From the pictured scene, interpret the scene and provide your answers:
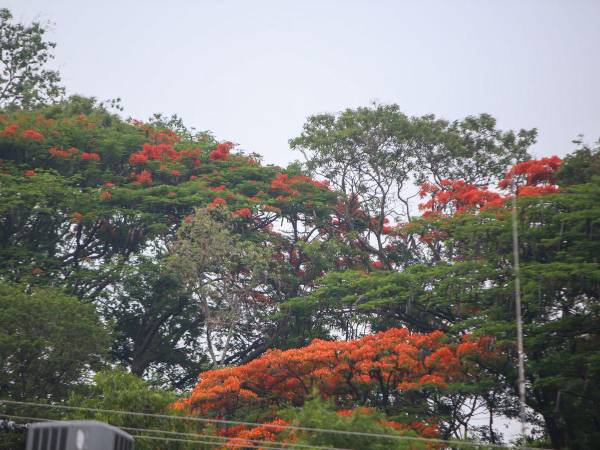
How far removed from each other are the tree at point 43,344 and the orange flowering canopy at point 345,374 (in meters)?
3.45

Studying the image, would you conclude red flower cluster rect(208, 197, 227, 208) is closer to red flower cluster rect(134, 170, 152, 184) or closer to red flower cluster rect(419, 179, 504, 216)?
red flower cluster rect(134, 170, 152, 184)

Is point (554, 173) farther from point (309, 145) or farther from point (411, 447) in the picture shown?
point (411, 447)

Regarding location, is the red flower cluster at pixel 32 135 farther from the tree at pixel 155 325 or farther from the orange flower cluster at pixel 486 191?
the orange flower cluster at pixel 486 191

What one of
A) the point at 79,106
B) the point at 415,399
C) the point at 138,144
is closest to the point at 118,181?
the point at 138,144

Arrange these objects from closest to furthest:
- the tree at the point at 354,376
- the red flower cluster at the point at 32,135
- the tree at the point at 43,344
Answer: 1. the tree at the point at 43,344
2. the tree at the point at 354,376
3. the red flower cluster at the point at 32,135

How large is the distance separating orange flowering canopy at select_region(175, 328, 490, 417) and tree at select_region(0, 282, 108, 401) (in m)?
3.45

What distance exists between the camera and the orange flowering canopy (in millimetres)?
26938

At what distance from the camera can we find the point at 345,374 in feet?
90.6

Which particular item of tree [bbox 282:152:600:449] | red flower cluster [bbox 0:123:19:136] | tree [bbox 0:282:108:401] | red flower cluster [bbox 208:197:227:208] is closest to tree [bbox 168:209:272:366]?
red flower cluster [bbox 208:197:227:208]

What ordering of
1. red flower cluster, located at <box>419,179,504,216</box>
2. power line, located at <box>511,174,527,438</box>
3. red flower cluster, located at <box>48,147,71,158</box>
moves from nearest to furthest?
power line, located at <box>511,174,527,438</box> < red flower cluster, located at <box>419,179,504,216</box> < red flower cluster, located at <box>48,147,71,158</box>

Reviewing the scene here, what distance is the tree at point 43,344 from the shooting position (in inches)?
1018

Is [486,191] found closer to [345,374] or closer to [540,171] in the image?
[540,171]

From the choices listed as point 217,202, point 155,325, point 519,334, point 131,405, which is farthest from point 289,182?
point 519,334

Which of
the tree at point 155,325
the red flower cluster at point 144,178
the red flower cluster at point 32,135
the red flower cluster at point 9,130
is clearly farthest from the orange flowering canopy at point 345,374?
the red flower cluster at point 9,130
